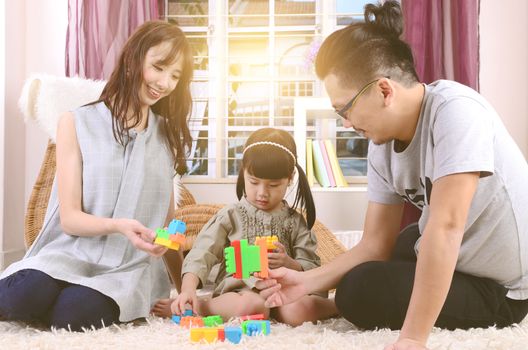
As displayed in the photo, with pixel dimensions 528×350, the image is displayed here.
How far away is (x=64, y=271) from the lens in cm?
125

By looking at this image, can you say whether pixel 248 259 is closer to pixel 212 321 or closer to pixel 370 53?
pixel 212 321

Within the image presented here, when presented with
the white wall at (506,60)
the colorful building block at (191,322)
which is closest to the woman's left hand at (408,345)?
the colorful building block at (191,322)

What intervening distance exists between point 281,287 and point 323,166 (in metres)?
1.36

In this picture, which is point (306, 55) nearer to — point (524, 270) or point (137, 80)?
point (137, 80)

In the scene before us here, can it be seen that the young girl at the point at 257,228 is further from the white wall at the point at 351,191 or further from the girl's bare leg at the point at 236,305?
the white wall at the point at 351,191

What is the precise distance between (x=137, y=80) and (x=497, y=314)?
0.99 metres

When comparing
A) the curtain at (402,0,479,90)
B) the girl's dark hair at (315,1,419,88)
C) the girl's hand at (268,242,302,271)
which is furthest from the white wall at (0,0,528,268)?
the girl's dark hair at (315,1,419,88)

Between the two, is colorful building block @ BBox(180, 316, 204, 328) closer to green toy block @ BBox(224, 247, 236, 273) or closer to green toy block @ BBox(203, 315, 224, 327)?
green toy block @ BBox(203, 315, 224, 327)

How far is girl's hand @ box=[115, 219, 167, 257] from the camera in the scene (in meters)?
1.18

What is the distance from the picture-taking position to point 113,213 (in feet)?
4.51

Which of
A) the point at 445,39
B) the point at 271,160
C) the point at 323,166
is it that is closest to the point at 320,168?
the point at 323,166

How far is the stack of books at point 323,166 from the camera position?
8.04ft

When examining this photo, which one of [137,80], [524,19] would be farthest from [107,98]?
[524,19]

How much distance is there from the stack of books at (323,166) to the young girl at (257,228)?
0.81m
